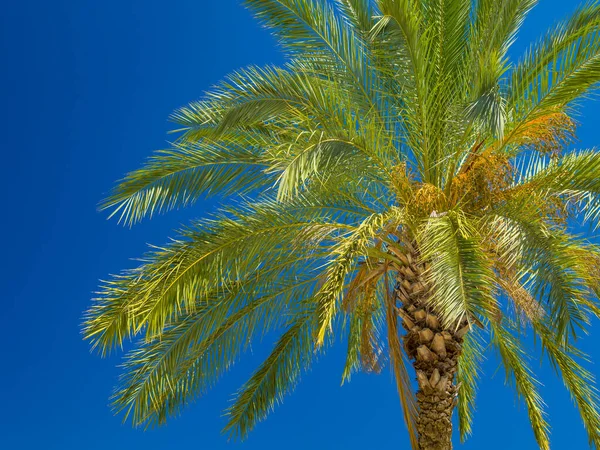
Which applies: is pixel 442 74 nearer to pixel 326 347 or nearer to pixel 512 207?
pixel 512 207

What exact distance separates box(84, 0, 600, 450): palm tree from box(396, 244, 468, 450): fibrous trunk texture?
0.02m

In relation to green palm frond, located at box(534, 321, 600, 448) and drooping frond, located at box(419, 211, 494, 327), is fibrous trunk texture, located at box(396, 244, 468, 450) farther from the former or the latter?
green palm frond, located at box(534, 321, 600, 448)

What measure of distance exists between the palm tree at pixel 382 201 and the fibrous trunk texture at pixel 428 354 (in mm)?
22

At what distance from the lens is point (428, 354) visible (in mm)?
9375

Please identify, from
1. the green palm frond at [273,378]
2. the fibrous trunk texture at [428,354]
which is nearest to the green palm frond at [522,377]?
the fibrous trunk texture at [428,354]

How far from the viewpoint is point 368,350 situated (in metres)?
10.7

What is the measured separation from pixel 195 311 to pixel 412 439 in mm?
2915

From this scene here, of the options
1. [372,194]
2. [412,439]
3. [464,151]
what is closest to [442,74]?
[464,151]

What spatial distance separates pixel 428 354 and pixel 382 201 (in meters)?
1.78

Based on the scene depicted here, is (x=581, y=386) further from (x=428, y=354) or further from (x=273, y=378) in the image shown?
(x=273, y=378)

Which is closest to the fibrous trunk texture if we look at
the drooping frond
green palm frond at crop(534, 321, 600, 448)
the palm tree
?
the palm tree

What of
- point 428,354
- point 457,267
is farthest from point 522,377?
point 457,267

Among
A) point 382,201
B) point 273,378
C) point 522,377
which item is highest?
point 382,201

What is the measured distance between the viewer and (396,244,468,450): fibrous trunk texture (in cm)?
936
